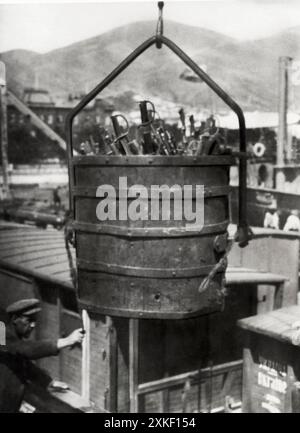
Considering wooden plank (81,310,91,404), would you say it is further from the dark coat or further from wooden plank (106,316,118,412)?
the dark coat

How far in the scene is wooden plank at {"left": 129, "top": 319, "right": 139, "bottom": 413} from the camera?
5.63 m

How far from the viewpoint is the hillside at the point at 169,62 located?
22242mm

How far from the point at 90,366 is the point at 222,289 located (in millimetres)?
3738

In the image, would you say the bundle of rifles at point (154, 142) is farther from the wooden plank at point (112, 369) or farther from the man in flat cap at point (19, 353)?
the wooden plank at point (112, 369)

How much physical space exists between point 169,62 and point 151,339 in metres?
36.9

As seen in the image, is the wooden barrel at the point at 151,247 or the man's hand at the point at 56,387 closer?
the wooden barrel at the point at 151,247

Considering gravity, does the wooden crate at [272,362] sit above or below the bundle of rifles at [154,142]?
below

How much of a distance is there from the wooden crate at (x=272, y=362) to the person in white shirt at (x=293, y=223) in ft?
11.2

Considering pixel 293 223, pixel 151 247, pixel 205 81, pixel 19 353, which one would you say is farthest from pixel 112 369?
pixel 293 223

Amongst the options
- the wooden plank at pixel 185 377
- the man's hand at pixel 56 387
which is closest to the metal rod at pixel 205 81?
the wooden plank at pixel 185 377
